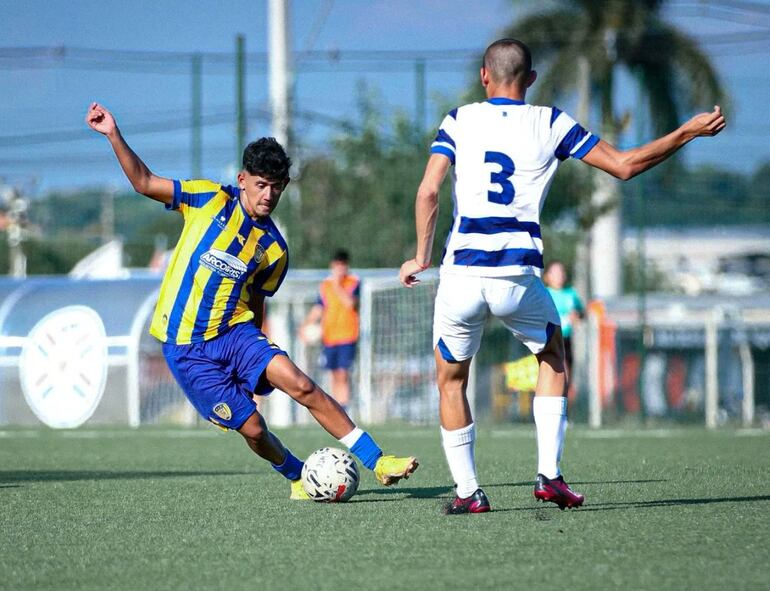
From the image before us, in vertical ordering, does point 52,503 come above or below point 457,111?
below

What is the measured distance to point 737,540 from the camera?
5258mm

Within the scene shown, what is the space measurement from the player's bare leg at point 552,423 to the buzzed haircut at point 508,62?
3.81 feet

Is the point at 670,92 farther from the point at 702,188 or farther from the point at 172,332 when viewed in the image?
the point at 172,332

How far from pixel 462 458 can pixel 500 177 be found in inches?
51.3

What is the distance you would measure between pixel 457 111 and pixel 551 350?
1.18 metres

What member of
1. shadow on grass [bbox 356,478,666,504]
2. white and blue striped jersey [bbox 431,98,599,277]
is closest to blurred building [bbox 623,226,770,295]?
shadow on grass [bbox 356,478,666,504]

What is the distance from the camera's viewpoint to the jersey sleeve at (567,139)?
19.9 feet

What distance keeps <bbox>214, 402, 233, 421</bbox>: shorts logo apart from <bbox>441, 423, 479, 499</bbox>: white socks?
133 cm

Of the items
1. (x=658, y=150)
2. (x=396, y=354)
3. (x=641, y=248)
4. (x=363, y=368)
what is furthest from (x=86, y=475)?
(x=641, y=248)

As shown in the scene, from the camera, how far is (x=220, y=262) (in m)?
7.01

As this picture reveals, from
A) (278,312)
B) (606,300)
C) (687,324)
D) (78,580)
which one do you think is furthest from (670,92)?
(78,580)

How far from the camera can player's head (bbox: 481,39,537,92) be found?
238 inches

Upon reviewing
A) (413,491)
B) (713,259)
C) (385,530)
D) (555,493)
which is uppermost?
(713,259)

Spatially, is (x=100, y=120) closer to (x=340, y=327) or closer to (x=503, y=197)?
(x=503, y=197)
